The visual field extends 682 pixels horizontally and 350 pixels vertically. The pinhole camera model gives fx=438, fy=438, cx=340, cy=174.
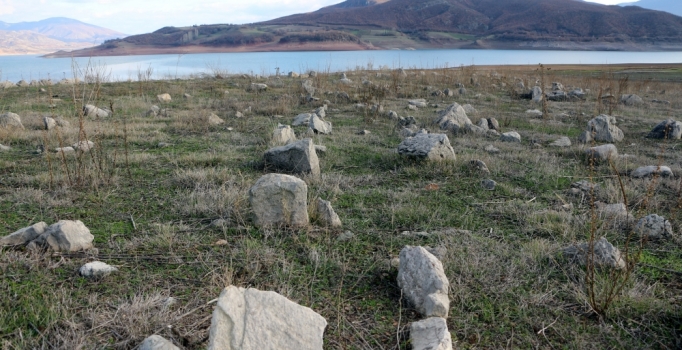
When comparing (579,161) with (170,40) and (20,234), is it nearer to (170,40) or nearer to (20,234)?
(20,234)

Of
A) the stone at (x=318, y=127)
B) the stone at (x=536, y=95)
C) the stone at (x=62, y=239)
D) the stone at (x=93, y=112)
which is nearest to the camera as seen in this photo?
the stone at (x=62, y=239)

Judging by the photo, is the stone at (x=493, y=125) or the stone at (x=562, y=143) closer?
the stone at (x=562, y=143)

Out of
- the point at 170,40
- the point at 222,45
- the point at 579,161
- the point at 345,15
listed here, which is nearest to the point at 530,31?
the point at 345,15

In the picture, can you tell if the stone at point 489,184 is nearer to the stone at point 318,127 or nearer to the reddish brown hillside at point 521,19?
the stone at point 318,127

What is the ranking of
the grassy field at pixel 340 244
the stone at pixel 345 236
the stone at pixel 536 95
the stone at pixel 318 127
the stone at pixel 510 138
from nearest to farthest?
the grassy field at pixel 340 244 → the stone at pixel 345 236 → the stone at pixel 510 138 → the stone at pixel 318 127 → the stone at pixel 536 95

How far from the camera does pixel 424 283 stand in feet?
8.11

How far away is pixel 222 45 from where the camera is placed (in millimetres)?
66125

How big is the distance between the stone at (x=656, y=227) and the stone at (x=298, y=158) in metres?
2.99

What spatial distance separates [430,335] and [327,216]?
61.7 inches

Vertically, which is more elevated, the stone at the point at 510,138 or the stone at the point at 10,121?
the stone at the point at 10,121

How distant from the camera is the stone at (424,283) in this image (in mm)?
Answer: 2355

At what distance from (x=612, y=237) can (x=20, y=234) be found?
14.0 ft

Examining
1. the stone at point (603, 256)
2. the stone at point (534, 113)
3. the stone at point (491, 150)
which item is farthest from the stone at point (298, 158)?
the stone at point (534, 113)

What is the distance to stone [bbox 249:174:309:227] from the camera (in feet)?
10.9
